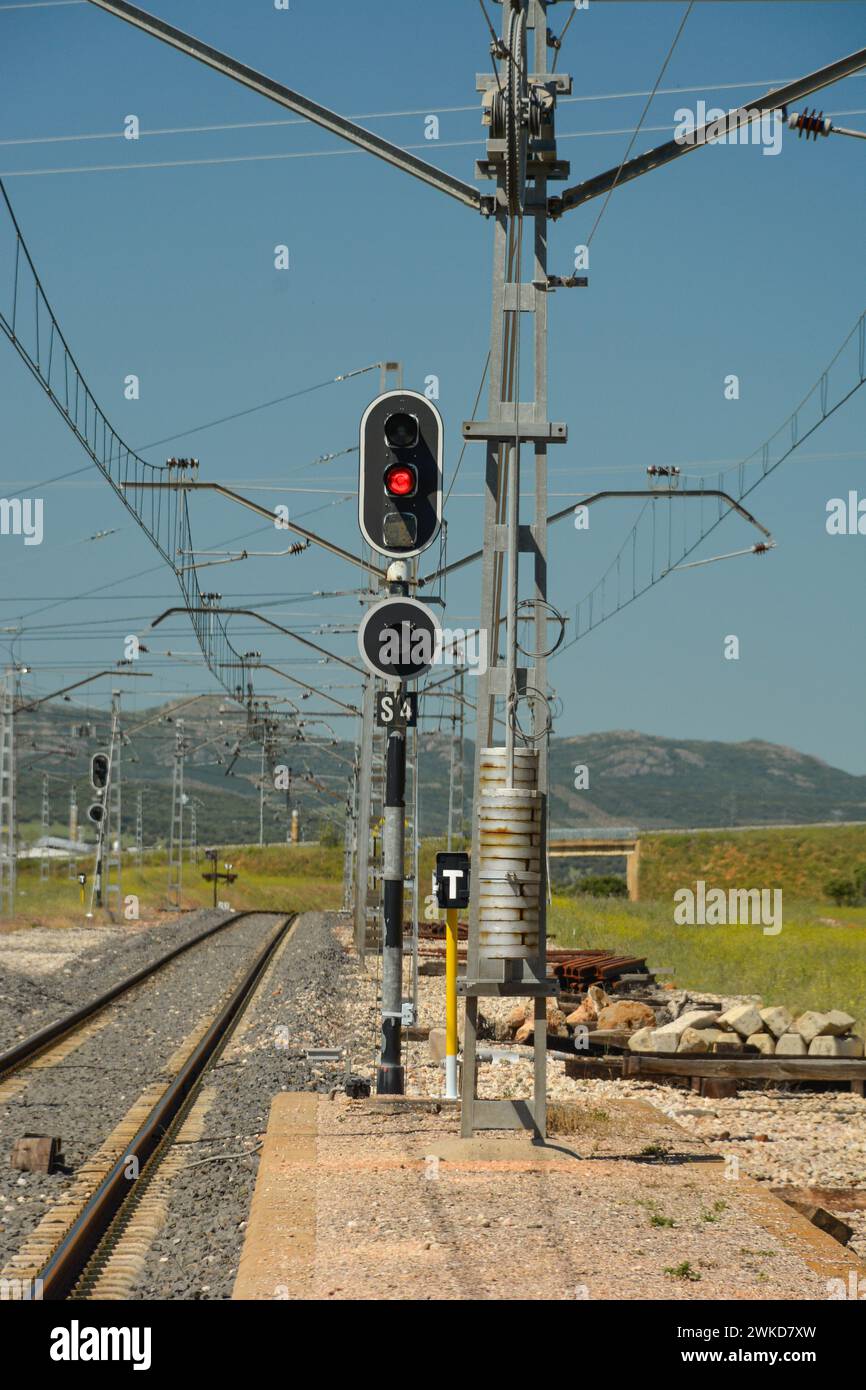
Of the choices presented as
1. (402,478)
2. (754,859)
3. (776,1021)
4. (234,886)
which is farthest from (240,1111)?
(754,859)

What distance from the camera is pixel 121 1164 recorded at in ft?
38.1

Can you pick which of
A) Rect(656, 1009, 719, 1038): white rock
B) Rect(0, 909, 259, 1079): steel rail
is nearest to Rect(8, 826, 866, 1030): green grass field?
Rect(656, 1009, 719, 1038): white rock

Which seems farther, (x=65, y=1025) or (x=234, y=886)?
(x=234, y=886)

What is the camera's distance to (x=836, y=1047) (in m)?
17.8

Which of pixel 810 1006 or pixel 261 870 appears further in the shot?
pixel 261 870

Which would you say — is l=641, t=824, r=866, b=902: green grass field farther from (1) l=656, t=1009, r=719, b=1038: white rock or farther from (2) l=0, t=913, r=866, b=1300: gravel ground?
(2) l=0, t=913, r=866, b=1300: gravel ground

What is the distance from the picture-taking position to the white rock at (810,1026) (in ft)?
59.5

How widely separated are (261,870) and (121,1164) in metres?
93.9

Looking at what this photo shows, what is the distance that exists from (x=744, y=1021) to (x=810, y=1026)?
0.70 meters

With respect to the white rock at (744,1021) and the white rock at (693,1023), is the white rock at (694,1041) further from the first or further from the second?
the white rock at (744,1021)

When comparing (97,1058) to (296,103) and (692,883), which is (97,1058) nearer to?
(296,103)

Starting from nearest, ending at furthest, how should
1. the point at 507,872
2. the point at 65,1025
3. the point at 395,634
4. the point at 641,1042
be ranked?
the point at 507,872 → the point at 395,634 → the point at 641,1042 → the point at 65,1025

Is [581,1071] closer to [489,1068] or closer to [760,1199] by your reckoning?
[489,1068]

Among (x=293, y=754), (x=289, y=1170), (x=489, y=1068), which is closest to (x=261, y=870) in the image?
(x=293, y=754)
